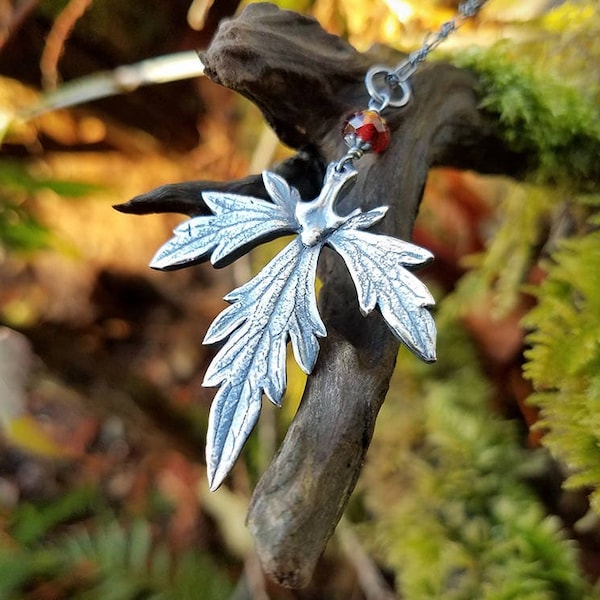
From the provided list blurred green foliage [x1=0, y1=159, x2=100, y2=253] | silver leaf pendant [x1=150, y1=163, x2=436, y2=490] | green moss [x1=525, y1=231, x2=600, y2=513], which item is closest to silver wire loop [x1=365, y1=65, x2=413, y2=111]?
silver leaf pendant [x1=150, y1=163, x2=436, y2=490]

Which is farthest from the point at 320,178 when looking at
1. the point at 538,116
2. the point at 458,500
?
the point at 458,500

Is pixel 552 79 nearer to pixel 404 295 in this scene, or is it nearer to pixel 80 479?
pixel 404 295

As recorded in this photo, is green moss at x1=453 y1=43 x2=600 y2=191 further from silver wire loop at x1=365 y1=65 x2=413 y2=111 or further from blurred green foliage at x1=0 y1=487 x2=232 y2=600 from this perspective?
blurred green foliage at x1=0 y1=487 x2=232 y2=600

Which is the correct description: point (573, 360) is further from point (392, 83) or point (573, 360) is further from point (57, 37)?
point (57, 37)

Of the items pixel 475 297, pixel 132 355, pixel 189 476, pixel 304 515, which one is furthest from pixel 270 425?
pixel 304 515

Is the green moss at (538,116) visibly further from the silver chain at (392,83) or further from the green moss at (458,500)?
the green moss at (458,500)

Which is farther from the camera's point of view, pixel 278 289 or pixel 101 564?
pixel 101 564
